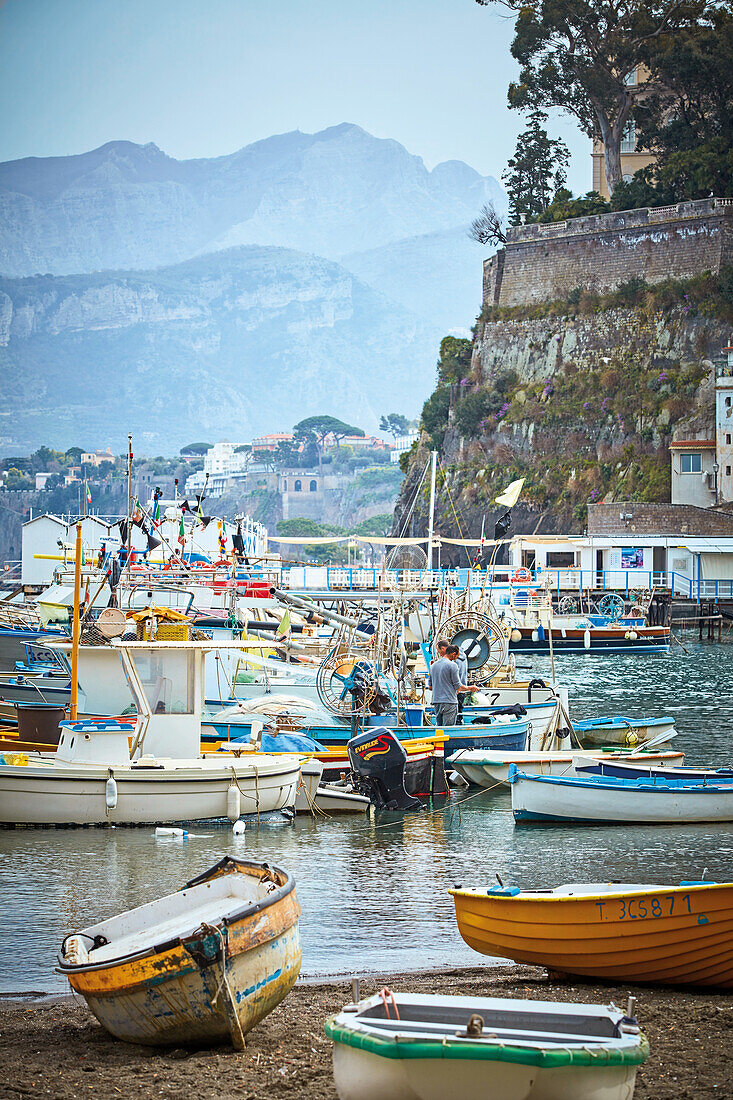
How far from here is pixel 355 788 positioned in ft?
56.0

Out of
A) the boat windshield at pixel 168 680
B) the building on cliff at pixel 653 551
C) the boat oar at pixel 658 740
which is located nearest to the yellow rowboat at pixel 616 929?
the boat windshield at pixel 168 680

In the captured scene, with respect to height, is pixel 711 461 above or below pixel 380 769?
above

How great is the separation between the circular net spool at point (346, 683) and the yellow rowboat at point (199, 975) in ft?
35.8

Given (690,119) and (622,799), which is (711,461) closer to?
(690,119)

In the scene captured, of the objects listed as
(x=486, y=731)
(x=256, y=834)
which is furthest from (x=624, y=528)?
(x=256, y=834)

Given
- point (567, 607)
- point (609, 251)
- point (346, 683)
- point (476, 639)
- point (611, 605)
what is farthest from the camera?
point (609, 251)

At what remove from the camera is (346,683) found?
19844mm

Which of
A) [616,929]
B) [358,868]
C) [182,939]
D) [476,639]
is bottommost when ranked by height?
[358,868]

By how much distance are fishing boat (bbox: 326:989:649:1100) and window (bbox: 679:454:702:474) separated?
58756 mm

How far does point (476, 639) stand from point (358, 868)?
9766mm

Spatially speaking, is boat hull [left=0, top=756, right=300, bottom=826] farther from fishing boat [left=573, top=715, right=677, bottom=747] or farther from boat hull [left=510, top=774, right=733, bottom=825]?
fishing boat [left=573, top=715, right=677, bottom=747]

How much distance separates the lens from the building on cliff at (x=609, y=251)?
220 feet

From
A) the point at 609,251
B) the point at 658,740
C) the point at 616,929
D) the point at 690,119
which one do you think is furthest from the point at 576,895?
the point at 690,119

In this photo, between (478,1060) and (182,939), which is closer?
(478,1060)
